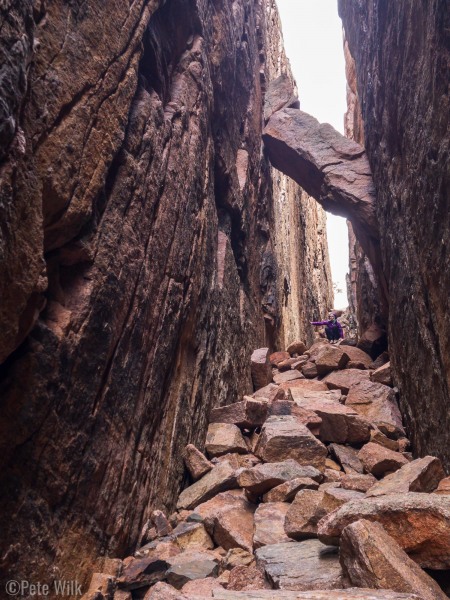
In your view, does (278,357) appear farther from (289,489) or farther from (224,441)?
(289,489)

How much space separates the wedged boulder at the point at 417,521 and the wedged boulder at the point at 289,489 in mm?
1775

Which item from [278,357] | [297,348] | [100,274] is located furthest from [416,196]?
[297,348]

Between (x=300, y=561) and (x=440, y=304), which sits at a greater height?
(x=440, y=304)

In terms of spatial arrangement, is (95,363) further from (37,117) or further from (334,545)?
(334,545)

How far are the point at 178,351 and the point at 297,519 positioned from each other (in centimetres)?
332

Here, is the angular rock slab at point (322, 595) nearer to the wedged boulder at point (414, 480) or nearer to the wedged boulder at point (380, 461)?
the wedged boulder at point (414, 480)

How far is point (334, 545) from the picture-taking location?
3.79 metres

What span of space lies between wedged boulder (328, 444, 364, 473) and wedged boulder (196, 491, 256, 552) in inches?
71.7

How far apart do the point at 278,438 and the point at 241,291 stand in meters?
5.80

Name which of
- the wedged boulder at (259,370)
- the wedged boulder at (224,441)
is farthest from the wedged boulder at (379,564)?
the wedged boulder at (259,370)

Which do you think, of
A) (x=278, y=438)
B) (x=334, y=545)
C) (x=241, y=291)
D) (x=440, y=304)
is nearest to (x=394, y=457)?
(x=278, y=438)

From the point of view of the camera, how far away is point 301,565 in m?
3.64

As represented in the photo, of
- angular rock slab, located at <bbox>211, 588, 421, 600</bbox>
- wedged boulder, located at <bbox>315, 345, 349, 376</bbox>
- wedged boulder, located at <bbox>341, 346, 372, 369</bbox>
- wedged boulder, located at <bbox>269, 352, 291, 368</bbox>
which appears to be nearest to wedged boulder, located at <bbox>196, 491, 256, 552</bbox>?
angular rock slab, located at <bbox>211, 588, 421, 600</bbox>

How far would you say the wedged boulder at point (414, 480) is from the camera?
15.3 ft
